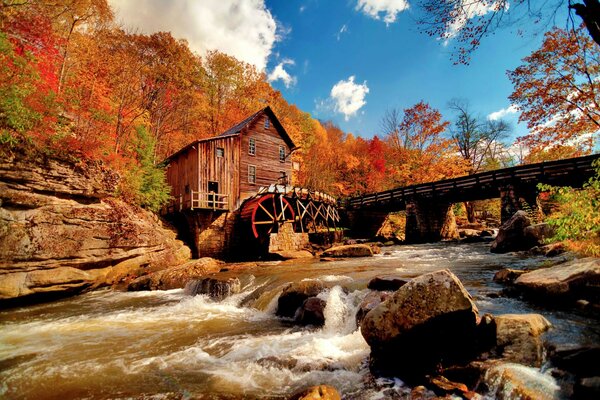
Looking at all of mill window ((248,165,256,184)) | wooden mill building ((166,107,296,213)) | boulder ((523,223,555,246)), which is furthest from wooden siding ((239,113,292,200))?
boulder ((523,223,555,246))

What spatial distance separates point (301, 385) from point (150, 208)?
14.1 m

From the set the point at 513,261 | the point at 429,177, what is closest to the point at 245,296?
the point at 513,261

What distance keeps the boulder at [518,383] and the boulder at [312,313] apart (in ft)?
10.9

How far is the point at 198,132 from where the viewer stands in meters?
25.8

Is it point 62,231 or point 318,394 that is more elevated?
point 62,231

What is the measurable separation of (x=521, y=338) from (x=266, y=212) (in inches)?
559

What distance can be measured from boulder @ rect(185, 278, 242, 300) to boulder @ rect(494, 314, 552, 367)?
707 centimetres

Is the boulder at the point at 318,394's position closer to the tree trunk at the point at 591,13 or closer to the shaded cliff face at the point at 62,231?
the tree trunk at the point at 591,13

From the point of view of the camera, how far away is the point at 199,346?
5152 millimetres

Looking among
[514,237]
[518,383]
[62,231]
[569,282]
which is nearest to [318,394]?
[518,383]

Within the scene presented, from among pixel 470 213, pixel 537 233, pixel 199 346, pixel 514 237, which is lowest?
pixel 199 346

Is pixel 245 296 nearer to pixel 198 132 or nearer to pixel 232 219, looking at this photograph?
pixel 232 219

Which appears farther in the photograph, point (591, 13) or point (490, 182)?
point (490, 182)

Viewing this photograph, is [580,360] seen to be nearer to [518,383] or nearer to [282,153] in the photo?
[518,383]
